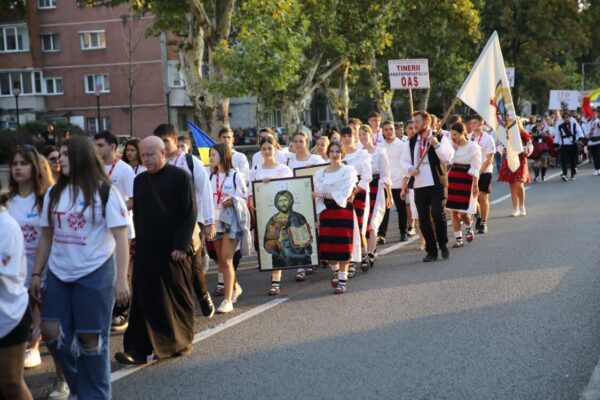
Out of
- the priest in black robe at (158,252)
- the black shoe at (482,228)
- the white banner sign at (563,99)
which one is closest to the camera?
the priest in black robe at (158,252)

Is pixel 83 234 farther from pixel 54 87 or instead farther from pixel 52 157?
pixel 54 87

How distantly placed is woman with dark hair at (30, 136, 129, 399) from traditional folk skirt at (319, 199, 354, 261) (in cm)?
472

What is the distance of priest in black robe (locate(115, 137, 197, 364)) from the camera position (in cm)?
727

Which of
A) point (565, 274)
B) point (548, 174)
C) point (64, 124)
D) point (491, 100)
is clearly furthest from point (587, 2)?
point (565, 274)

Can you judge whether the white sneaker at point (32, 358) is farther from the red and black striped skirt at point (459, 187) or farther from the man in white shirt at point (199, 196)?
the red and black striped skirt at point (459, 187)

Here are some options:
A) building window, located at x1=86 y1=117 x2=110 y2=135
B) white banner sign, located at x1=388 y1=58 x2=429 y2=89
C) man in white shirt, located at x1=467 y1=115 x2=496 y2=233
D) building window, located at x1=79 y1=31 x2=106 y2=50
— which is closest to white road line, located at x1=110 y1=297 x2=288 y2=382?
man in white shirt, located at x1=467 y1=115 x2=496 y2=233

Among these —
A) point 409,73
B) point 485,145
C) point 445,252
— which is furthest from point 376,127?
point 409,73

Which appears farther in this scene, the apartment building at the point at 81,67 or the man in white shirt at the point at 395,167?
the apartment building at the point at 81,67

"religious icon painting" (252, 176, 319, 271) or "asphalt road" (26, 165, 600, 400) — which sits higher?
"religious icon painting" (252, 176, 319, 271)

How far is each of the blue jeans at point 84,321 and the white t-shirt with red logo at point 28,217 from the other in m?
0.99

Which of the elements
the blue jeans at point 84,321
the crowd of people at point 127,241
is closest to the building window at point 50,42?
the crowd of people at point 127,241

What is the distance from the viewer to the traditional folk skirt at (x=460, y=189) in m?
14.0

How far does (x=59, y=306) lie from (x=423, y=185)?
7.39m

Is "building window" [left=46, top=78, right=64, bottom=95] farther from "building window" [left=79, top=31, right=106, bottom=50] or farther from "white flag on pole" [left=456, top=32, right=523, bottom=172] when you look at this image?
"white flag on pole" [left=456, top=32, right=523, bottom=172]
